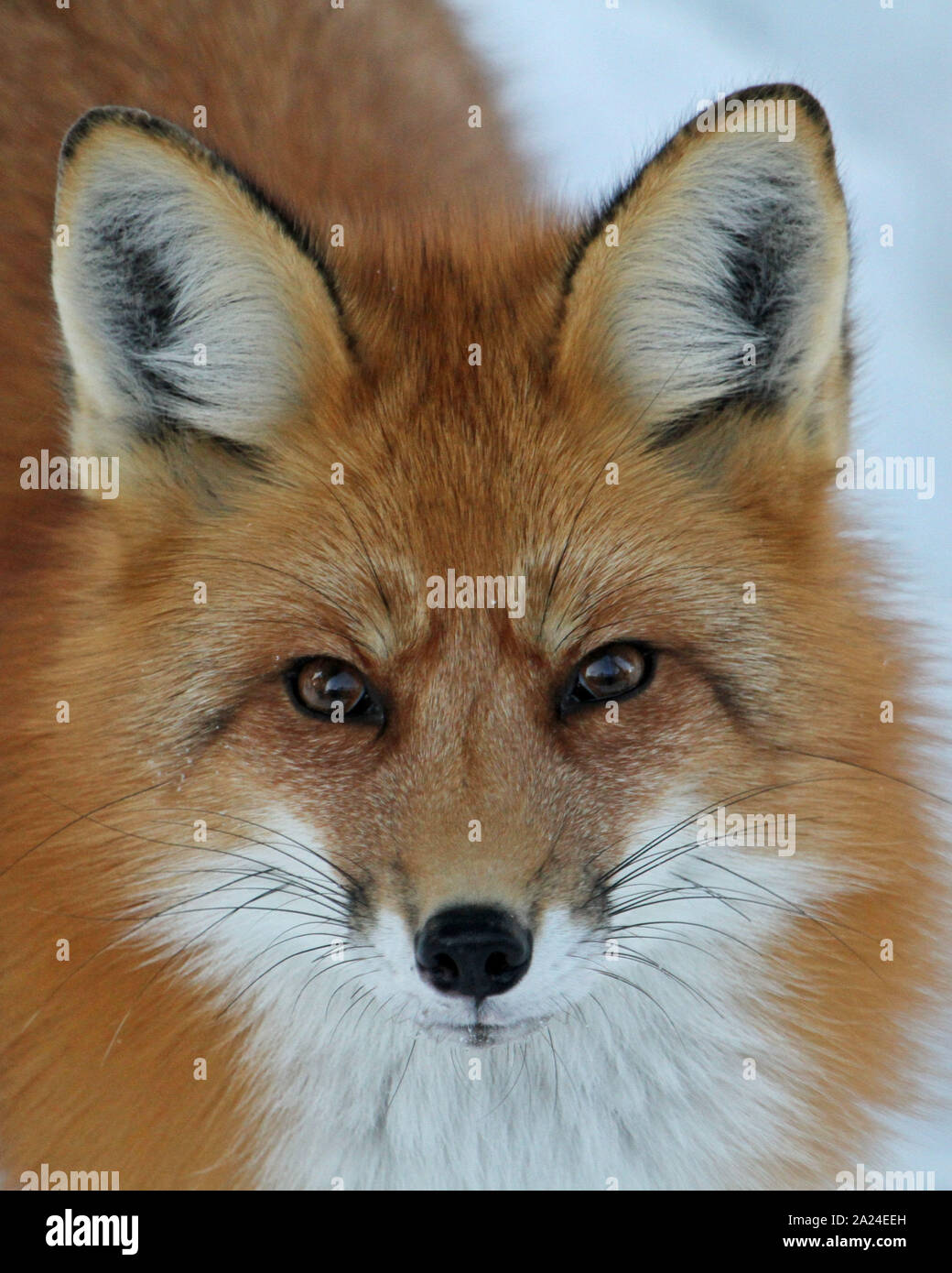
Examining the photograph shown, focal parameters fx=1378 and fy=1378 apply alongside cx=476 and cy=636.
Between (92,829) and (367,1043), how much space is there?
75 centimetres

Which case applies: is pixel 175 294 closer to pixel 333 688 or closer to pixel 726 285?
pixel 333 688

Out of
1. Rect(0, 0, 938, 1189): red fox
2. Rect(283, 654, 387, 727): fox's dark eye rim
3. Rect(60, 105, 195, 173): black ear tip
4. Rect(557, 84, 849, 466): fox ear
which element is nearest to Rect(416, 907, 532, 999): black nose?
Rect(0, 0, 938, 1189): red fox

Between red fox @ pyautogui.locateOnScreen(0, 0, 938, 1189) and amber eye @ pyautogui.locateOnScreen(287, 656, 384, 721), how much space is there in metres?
0.01

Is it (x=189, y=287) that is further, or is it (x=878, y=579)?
(x=878, y=579)

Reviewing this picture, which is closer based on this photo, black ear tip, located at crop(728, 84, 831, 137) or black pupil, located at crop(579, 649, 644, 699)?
black ear tip, located at crop(728, 84, 831, 137)

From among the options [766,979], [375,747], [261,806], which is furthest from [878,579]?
[261,806]

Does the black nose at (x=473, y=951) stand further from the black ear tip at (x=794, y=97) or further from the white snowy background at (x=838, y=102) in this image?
the white snowy background at (x=838, y=102)

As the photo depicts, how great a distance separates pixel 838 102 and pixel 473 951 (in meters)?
4.90

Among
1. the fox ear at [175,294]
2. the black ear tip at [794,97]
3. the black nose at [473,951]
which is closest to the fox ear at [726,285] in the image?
the black ear tip at [794,97]

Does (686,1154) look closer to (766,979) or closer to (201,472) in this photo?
(766,979)

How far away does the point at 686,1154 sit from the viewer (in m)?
3.08

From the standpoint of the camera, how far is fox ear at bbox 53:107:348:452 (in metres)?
2.67

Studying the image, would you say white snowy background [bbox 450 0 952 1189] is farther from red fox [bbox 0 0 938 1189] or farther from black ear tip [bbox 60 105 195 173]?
black ear tip [bbox 60 105 195 173]

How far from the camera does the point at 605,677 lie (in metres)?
2.71
